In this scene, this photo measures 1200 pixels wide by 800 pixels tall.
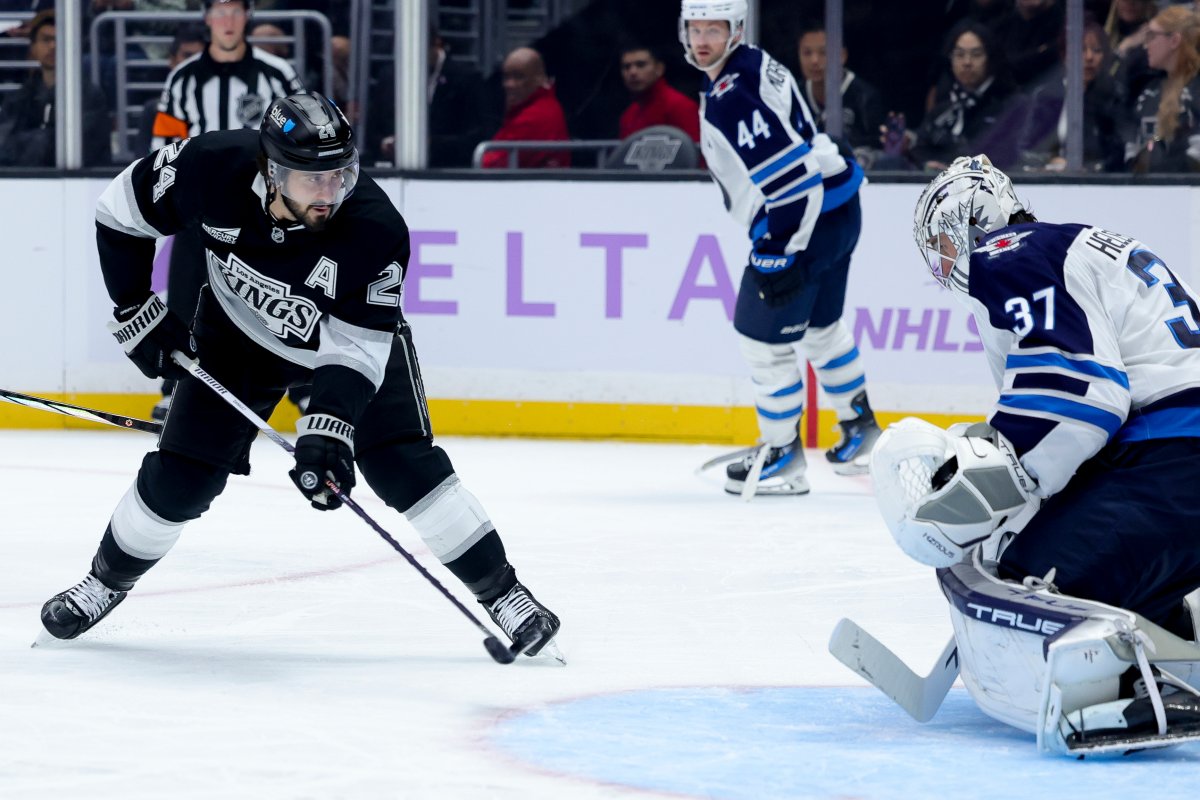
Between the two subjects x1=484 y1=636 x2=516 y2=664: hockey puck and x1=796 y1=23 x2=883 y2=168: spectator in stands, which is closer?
x1=484 y1=636 x2=516 y2=664: hockey puck

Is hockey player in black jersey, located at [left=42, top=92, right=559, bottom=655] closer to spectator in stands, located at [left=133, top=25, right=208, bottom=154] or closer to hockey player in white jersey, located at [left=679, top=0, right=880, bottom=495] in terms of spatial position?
hockey player in white jersey, located at [left=679, top=0, right=880, bottom=495]

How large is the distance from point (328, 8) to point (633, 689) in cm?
415

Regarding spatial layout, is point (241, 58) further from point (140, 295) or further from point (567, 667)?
point (567, 667)

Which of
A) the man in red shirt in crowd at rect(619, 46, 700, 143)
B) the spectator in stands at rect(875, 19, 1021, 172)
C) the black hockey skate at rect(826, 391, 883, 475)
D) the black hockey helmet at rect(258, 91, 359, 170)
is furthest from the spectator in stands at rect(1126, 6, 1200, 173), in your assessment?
the black hockey helmet at rect(258, 91, 359, 170)

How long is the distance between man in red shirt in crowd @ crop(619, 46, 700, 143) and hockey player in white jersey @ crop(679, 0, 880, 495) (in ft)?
3.38

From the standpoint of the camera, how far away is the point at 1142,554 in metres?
2.53

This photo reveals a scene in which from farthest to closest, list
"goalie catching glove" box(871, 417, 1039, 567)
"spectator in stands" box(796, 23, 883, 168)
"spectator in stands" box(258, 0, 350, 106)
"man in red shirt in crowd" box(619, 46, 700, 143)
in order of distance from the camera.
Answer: "spectator in stands" box(258, 0, 350, 106), "man in red shirt in crowd" box(619, 46, 700, 143), "spectator in stands" box(796, 23, 883, 168), "goalie catching glove" box(871, 417, 1039, 567)

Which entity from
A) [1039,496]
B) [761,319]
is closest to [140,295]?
[1039,496]

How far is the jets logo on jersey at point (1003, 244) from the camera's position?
8.31 ft

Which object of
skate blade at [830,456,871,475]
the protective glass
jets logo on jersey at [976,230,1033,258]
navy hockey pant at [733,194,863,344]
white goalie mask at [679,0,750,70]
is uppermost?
white goalie mask at [679,0,750,70]

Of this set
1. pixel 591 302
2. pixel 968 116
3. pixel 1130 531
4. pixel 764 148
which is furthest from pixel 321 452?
pixel 968 116

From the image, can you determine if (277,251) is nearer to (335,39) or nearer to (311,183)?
(311,183)

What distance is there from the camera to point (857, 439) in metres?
5.57

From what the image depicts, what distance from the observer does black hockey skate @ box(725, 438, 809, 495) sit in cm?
523
